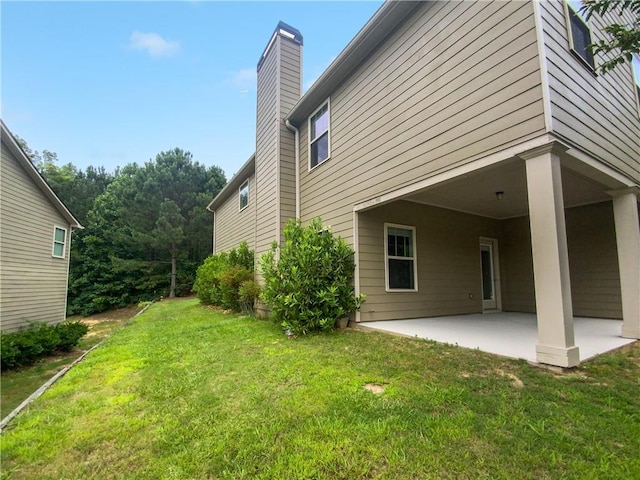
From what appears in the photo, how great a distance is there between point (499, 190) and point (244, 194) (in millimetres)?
8948

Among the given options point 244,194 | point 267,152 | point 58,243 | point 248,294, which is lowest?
point 248,294

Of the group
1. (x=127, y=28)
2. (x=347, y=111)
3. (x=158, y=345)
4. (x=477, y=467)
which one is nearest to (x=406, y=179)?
(x=347, y=111)

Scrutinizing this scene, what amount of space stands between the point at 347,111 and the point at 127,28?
695 centimetres

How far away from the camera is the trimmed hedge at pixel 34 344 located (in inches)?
242

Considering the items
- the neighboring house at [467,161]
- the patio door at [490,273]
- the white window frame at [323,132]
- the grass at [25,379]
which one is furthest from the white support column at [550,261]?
the grass at [25,379]

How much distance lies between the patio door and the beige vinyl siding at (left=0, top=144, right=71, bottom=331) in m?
13.7

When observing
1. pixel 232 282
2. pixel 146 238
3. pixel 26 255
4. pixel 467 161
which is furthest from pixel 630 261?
pixel 146 238

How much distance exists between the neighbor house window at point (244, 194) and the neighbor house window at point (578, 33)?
385 inches

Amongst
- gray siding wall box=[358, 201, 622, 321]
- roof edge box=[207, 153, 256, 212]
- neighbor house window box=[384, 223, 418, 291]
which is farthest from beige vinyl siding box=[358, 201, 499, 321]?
roof edge box=[207, 153, 256, 212]

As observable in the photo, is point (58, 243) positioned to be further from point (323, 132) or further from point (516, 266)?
point (516, 266)

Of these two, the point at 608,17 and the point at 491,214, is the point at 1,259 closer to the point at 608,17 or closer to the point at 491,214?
the point at 491,214

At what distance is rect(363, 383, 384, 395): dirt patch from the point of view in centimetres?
294

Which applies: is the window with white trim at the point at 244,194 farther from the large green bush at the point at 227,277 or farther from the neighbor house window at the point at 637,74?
the neighbor house window at the point at 637,74

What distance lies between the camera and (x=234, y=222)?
1357cm
